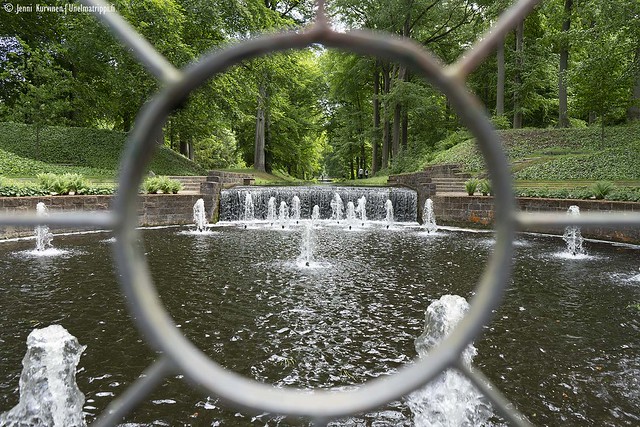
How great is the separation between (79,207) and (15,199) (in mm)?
1818

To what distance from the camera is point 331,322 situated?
5652 mm

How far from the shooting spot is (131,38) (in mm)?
983

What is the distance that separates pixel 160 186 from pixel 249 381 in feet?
54.9

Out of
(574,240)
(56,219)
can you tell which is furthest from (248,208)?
(56,219)

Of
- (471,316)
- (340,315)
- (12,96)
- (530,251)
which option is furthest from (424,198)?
(12,96)

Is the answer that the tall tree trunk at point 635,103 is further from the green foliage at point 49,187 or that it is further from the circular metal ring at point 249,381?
the green foliage at point 49,187

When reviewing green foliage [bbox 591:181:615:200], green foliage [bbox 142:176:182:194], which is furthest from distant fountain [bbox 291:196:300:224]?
green foliage [bbox 591:181:615:200]

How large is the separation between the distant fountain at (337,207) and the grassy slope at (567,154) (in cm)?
619

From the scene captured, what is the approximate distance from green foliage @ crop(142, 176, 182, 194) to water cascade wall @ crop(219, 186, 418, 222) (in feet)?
6.99

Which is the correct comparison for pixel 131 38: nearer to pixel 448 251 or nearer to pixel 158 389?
pixel 158 389

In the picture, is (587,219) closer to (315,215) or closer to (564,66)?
(315,215)

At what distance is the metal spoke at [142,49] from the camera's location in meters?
0.87

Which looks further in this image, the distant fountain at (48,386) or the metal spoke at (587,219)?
the distant fountain at (48,386)

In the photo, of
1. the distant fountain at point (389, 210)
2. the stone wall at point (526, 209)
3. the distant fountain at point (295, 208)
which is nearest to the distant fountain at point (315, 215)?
the distant fountain at point (295, 208)
